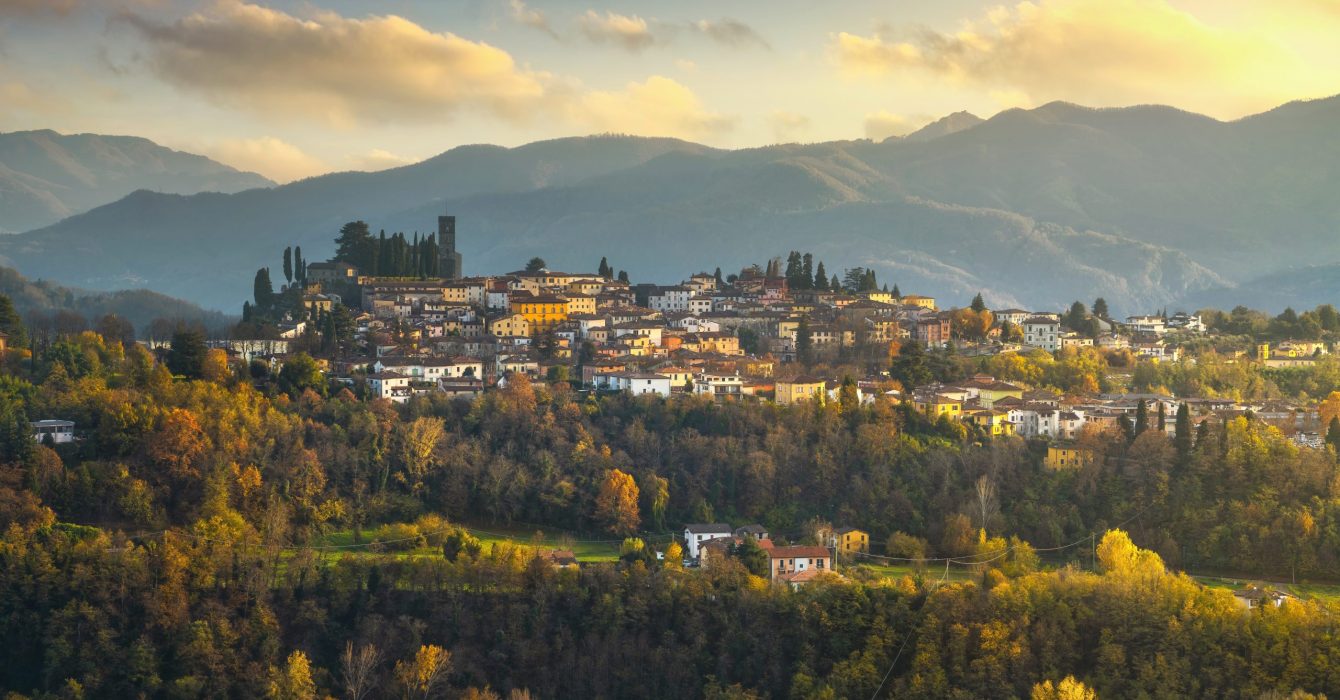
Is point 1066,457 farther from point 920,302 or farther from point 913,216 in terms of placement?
point 913,216

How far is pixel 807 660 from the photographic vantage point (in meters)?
31.0

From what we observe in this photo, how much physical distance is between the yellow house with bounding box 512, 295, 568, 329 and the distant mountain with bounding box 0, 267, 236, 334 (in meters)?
27.5

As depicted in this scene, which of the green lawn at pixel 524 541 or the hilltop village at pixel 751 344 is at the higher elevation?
the hilltop village at pixel 751 344

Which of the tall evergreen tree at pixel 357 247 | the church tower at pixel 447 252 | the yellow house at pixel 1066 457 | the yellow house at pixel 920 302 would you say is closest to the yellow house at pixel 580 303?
the church tower at pixel 447 252

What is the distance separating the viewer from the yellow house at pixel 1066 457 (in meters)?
41.4

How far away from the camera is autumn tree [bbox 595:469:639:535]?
39.3 m

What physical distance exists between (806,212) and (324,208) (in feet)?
221

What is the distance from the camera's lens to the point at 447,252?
222 feet

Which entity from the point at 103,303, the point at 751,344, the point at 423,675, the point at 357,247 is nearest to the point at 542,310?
the point at 751,344

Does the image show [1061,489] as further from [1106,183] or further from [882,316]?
[1106,183]

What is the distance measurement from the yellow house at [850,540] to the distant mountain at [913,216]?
89.4 m

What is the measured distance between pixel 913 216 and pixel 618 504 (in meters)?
118

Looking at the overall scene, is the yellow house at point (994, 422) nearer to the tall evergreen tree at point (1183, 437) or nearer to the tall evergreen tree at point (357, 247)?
the tall evergreen tree at point (1183, 437)

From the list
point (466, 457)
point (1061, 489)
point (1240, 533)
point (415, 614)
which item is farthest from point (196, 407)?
point (1240, 533)
